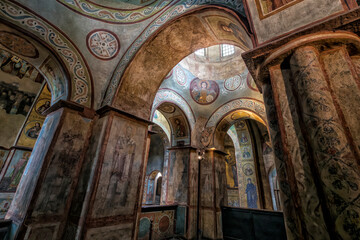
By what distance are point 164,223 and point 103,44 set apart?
7109mm

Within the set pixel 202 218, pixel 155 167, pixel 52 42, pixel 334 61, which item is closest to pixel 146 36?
pixel 52 42

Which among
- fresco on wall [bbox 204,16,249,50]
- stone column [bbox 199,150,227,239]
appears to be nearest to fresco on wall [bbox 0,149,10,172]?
stone column [bbox 199,150,227,239]

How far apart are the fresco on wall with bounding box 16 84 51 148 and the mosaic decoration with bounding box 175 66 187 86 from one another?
6.18 metres

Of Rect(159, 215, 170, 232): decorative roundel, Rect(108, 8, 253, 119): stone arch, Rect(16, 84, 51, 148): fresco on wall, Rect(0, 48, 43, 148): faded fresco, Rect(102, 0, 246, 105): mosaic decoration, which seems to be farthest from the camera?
Rect(0, 48, 43, 148): faded fresco

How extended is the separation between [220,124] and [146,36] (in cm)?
583

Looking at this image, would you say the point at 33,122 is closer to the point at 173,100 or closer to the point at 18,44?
the point at 18,44

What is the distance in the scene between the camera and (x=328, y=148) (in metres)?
1.62

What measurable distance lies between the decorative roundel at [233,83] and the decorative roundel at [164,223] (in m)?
6.91

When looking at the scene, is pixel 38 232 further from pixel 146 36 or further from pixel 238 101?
pixel 238 101

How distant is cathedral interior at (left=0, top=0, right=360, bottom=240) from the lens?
5.84ft

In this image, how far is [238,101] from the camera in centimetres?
852

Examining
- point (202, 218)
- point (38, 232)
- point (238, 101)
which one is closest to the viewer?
point (38, 232)

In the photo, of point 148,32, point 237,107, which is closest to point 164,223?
point 237,107

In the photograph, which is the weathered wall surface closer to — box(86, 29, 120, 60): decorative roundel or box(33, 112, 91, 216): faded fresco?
box(86, 29, 120, 60): decorative roundel
